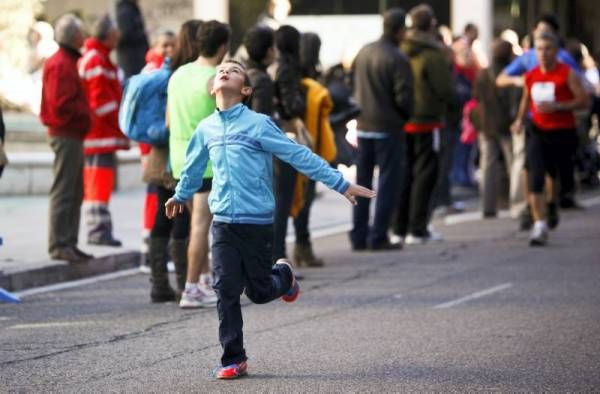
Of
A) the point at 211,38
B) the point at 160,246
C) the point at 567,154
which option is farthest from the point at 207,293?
the point at 567,154

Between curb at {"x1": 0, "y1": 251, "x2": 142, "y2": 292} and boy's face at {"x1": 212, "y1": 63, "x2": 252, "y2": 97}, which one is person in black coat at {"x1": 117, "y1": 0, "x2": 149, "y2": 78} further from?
boy's face at {"x1": 212, "y1": 63, "x2": 252, "y2": 97}

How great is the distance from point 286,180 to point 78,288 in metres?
1.81

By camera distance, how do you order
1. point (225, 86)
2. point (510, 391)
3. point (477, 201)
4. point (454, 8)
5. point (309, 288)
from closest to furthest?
point (510, 391), point (225, 86), point (309, 288), point (477, 201), point (454, 8)

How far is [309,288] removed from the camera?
12.2m

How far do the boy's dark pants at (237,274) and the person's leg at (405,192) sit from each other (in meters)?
6.66

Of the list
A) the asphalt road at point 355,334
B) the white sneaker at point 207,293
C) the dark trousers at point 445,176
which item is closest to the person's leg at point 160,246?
the asphalt road at point 355,334

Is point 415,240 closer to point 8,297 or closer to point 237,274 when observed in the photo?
point 8,297

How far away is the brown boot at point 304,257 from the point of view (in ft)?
44.4

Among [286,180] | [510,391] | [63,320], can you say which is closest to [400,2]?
[286,180]

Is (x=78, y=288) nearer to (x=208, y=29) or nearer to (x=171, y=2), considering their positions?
(x=208, y=29)

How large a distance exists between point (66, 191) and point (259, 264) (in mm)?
5004

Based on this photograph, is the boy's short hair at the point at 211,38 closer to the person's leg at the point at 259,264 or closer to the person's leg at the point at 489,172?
the person's leg at the point at 259,264

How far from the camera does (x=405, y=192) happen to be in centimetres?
1577

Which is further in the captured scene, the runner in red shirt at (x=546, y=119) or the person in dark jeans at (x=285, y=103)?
the runner in red shirt at (x=546, y=119)
